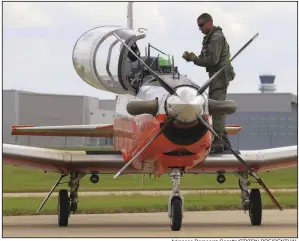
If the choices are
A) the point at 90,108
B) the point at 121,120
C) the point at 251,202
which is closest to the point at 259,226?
the point at 251,202

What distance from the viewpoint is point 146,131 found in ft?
51.1

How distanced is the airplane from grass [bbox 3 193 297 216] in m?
3.61

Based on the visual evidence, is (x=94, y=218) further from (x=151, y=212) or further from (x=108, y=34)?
(x=108, y=34)

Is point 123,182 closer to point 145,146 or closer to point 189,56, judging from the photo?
point 189,56

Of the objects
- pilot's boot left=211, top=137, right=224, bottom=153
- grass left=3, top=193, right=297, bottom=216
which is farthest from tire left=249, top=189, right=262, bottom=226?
grass left=3, top=193, right=297, bottom=216

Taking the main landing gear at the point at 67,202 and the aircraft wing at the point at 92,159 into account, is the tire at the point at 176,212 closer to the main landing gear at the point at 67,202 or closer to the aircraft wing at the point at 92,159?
the aircraft wing at the point at 92,159

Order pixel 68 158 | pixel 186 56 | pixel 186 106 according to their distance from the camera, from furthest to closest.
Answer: pixel 68 158 < pixel 186 56 < pixel 186 106

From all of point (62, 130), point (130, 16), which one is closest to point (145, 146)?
point (62, 130)

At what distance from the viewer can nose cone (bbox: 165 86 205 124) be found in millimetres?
14086

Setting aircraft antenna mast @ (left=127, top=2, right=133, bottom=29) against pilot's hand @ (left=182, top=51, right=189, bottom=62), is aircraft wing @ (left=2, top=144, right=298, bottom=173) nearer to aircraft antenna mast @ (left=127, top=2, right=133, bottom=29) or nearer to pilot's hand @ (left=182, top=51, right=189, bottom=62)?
pilot's hand @ (left=182, top=51, right=189, bottom=62)

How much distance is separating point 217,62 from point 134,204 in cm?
1083

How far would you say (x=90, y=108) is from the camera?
86.2 m

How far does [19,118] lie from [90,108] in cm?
1021

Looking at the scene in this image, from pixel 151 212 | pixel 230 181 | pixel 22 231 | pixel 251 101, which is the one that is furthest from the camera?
pixel 251 101
